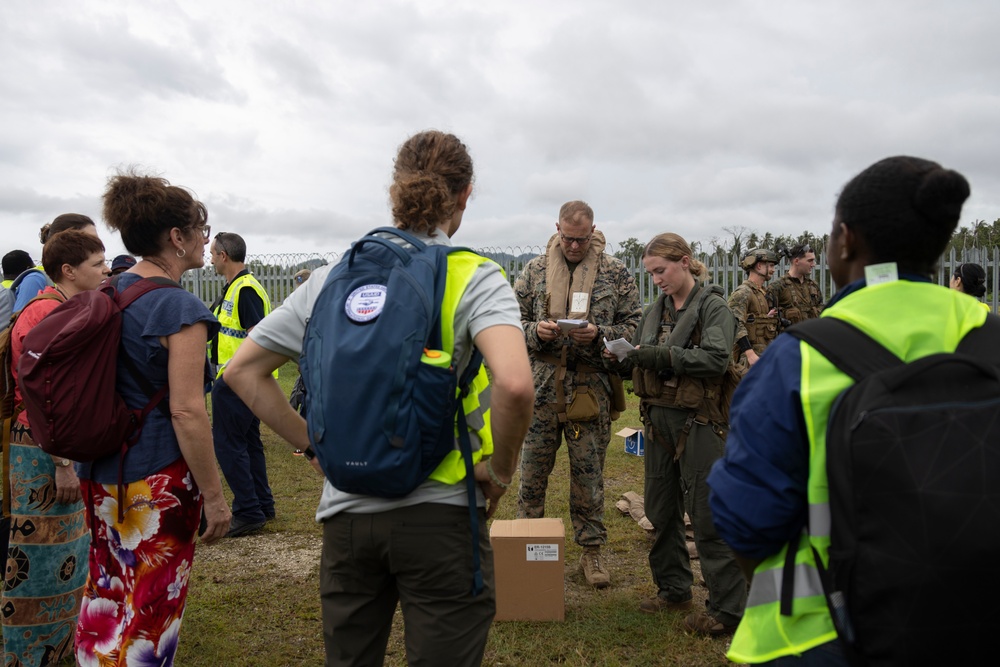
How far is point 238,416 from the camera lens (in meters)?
5.98

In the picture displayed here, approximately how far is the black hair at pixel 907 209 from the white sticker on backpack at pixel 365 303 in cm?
113

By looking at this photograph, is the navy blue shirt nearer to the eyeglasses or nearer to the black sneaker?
the eyeglasses

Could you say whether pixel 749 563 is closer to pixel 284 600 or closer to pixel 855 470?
pixel 855 470

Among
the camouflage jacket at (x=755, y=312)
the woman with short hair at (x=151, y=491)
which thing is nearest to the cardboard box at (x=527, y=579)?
the woman with short hair at (x=151, y=491)

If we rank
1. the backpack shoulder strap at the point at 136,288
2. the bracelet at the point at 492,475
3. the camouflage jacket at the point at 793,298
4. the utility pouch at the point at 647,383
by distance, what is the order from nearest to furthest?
the bracelet at the point at 492,475
the backpack shoulder strap at the point at 136,288
the utility pouch at the point at 647,383
the camouflage jacket at the point at 793,298

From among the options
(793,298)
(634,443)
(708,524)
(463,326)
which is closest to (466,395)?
(463,326)

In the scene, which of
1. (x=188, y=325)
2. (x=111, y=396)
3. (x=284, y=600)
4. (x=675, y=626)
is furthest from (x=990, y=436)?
(x=284, y=600)

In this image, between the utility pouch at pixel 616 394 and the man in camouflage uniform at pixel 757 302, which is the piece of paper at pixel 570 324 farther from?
the man in camouflage uniform at pixel 757 302

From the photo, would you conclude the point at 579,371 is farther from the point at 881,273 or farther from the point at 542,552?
the point at 881,273

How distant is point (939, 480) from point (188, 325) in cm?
220

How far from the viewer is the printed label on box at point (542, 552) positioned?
420cm

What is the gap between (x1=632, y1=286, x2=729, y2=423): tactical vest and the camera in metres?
3.96

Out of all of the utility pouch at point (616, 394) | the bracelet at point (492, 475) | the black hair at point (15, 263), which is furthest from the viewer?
the black hair at point (15, 263)

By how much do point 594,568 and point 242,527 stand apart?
276 cm
